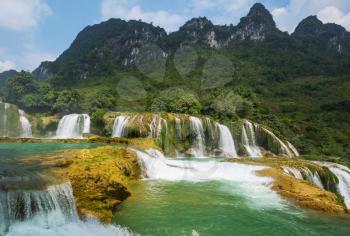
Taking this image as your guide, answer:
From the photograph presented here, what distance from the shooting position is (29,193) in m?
9.55

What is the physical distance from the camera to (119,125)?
31.9m

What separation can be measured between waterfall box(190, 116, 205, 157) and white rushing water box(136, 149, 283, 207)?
946cm

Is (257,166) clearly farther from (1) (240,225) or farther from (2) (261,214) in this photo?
(1) (240,225)

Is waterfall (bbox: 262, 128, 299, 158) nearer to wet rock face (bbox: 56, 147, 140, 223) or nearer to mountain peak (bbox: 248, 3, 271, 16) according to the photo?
wet rock face (bbox: 56, 147, 140, 223)

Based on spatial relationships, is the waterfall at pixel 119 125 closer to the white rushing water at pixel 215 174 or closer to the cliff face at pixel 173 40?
the white rushing water at pixel 215 174

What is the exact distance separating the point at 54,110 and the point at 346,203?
44404 millimetres

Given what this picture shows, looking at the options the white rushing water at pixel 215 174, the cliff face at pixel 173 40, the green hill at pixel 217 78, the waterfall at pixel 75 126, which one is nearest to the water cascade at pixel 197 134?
the green hill at pixel 217 78

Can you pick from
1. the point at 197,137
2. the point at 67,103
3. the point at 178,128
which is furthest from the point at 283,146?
the point at 67,103

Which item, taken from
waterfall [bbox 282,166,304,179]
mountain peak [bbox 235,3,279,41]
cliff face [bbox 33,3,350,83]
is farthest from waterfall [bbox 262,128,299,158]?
mountain peak [bbox 235,3,279,41]

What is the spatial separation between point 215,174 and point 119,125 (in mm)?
15246

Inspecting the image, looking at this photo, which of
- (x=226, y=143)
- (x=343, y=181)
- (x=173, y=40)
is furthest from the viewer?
(x=173, y=40)

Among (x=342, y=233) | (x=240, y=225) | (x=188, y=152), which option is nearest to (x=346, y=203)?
(x=342, y=233)

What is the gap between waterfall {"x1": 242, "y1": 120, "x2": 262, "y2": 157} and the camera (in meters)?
33.6

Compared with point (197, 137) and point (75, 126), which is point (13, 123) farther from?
point (197, 137)
